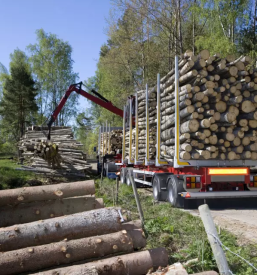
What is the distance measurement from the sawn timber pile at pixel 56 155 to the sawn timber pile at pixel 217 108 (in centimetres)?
733

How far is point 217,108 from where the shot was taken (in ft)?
27.3

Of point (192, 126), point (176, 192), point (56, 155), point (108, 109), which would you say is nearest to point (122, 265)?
point (192, 126)

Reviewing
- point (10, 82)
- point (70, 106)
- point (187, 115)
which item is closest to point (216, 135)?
point (187, 115)

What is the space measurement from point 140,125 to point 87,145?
44683mm

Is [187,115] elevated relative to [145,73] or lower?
lower

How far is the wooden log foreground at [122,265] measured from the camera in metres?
3.64

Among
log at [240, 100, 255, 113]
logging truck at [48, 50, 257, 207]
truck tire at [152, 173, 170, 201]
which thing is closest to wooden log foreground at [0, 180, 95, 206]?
logging truck at [48, 50, 257, 207]

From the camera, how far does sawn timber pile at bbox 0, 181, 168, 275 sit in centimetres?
384

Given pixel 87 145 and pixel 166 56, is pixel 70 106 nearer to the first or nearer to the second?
pixel 87 145

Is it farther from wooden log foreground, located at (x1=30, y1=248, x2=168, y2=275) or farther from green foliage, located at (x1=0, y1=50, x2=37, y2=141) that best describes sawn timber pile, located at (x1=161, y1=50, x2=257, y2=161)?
green foliage, located at (x1=0, y1=50, x2=37, y2=141)

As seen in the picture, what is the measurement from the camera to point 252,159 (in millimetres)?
8562

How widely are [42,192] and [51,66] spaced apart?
4410 centimetres

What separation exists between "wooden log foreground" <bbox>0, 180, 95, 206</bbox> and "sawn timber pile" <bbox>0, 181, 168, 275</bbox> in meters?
0.02

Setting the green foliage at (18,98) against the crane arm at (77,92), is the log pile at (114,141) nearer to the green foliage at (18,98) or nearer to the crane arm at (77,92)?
the crane arm at (77,92)
